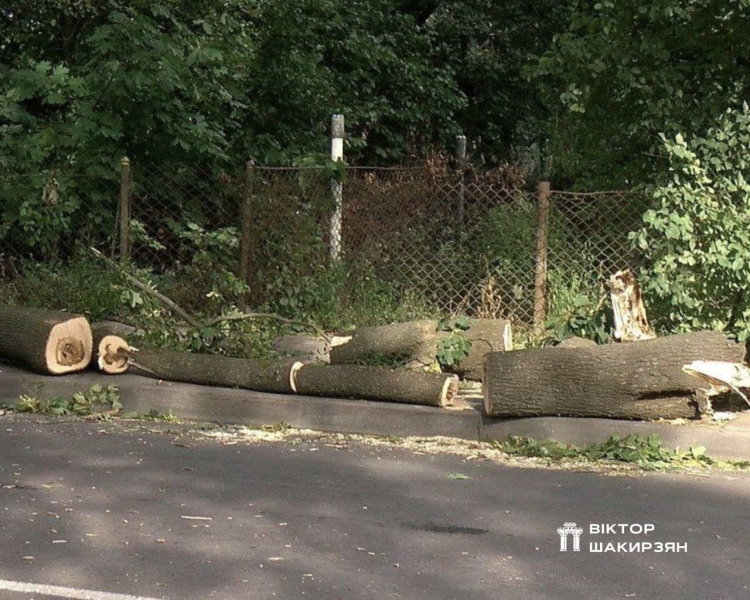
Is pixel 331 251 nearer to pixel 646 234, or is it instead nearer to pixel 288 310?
pixel 288 310

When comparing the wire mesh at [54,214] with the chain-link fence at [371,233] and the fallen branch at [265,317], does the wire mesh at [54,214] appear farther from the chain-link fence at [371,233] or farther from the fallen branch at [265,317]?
the fallen branch at [265,317]

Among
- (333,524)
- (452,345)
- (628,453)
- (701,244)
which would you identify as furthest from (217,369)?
(701,244)

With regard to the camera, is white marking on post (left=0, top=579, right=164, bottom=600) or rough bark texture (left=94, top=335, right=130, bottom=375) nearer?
white marking on post (left=0, top=579, right=164, bottom=600)

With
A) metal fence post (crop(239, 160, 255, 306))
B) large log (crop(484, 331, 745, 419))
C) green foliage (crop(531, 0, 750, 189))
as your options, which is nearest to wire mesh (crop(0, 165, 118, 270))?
metal fence post (crop(239, 160, 255, 306))

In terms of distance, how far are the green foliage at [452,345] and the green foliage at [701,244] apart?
1.41 meters

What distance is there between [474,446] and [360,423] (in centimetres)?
89

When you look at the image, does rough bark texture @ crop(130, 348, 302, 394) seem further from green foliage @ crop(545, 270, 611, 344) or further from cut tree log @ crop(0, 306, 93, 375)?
green foliage @ crop(545, 270, 611, 344)

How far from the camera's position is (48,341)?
32.3 ft

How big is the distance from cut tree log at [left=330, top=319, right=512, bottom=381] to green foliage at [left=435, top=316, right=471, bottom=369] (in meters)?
0.04

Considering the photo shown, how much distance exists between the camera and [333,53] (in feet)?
65.4

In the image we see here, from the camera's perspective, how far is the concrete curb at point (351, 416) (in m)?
8.11

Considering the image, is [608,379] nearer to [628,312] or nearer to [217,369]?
[628,312]

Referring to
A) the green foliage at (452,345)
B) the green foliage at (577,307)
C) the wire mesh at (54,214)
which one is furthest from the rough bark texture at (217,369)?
the wire mesh at (54,214)

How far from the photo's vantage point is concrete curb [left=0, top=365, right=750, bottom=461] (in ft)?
26.6
